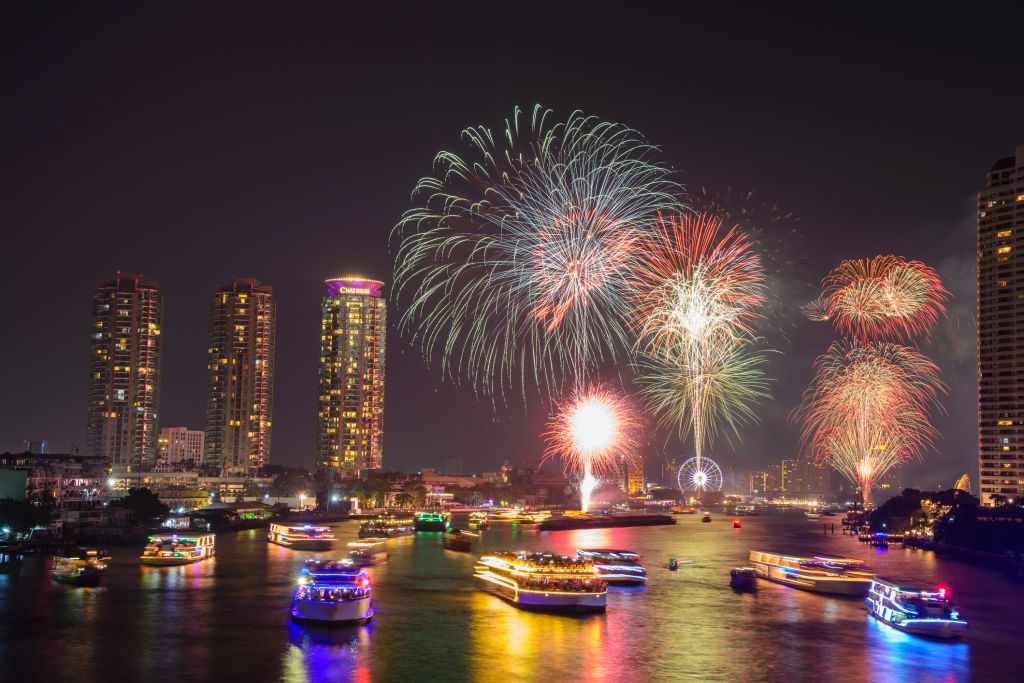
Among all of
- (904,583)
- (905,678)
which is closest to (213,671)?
(905,678)

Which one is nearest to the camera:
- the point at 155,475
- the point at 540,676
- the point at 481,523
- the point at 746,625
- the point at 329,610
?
the point at 540,676

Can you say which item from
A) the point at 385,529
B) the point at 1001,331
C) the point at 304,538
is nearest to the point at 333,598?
the point at 304,538

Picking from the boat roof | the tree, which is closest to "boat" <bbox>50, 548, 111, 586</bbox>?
the boat roof

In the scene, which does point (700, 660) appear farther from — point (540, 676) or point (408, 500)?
point (408, 500)

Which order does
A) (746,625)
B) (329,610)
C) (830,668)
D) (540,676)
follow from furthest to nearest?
(746,625), (329,610), (830,668), (540,676)

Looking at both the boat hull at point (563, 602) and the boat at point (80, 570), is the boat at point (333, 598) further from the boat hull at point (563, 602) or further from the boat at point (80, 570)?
the boat at point (80, 570)

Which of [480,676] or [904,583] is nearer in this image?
[480,676]
